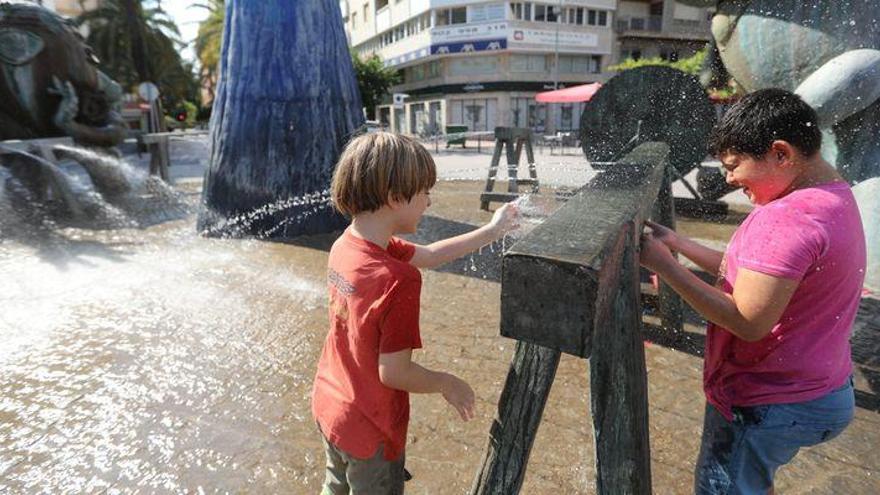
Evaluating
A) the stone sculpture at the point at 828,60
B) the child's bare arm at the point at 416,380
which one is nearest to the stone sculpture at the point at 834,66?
the stone sculpture at the point at 828,60

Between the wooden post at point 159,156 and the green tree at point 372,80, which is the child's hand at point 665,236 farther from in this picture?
the green tree at point 372,80

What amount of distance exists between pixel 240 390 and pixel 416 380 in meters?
1.92

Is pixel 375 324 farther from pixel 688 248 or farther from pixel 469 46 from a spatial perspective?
pixel 469 46

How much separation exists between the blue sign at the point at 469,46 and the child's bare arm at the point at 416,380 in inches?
1506

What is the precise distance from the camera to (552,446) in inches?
95.8

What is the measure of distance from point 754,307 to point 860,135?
4.09 m

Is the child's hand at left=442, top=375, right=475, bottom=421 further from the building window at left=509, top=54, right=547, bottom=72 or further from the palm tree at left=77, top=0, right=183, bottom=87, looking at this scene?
the building window at left=509, top=54, right=547, bottom=72

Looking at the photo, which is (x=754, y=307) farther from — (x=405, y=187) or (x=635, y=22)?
(x=635, y=22)

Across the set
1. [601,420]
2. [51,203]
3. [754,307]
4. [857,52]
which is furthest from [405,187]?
[51,203]

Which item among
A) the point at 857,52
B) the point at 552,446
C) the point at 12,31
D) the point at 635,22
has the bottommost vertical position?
the point at 552,446

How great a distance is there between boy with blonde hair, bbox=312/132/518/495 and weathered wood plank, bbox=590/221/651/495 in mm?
323

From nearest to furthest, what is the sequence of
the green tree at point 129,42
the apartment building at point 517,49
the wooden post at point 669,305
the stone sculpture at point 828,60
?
the wooden post at point 669,305, the stone sculpture at point 828,60, the green tree at point 129,42, the apartment building at point 517,49

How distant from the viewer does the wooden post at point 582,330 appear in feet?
3.07

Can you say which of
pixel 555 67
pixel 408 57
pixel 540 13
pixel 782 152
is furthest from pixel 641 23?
pixel 782 152
